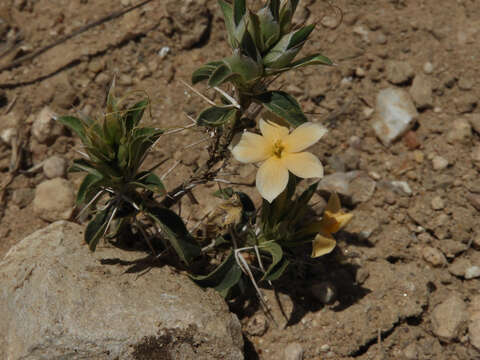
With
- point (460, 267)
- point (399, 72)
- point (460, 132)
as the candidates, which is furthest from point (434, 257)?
point (399, 72)

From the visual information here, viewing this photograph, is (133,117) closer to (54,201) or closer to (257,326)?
(54,201)

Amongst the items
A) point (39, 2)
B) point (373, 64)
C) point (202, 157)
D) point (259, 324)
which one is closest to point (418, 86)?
point (373, 64)

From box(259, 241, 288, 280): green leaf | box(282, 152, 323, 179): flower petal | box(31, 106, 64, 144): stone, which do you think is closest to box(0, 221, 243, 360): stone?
box(259, 241, 288, 280): green leaf

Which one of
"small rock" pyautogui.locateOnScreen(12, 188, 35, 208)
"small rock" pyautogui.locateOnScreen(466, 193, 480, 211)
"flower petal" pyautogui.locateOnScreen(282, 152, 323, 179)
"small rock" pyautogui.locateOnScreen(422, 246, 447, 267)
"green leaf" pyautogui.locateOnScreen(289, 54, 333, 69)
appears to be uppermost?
"green leaf" pyautogui.locateOnScreen(289, 54, 333, 69)

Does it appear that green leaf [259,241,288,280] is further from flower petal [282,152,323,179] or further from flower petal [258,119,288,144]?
flower petal [258,119,288,144]

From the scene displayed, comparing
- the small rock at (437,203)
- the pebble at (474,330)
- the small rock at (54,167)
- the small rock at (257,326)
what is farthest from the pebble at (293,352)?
the small rock at (54,167)

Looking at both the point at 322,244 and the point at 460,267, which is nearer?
the point at 322,244
